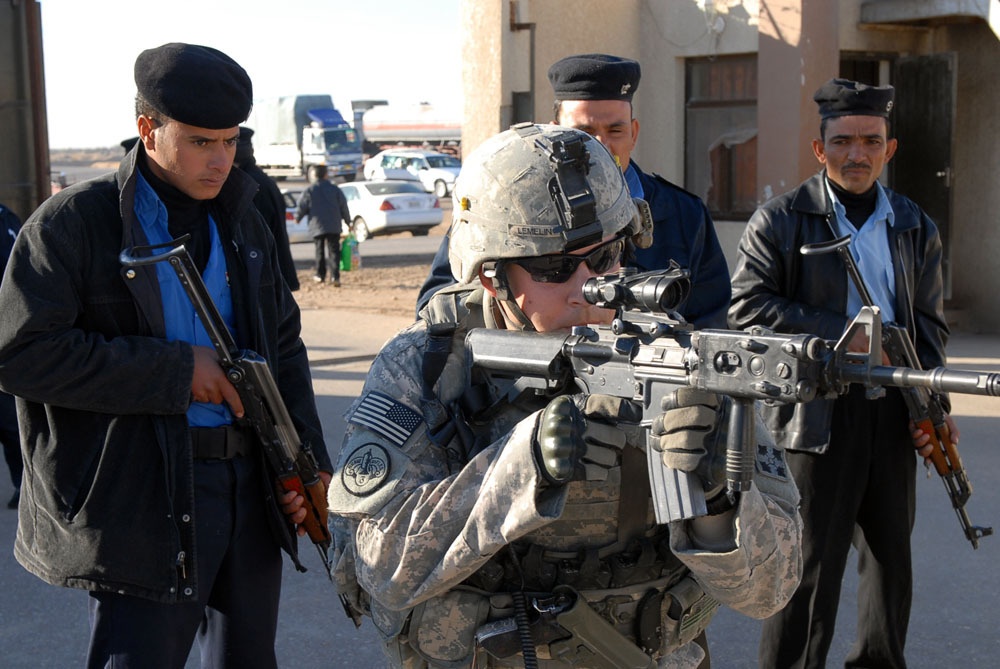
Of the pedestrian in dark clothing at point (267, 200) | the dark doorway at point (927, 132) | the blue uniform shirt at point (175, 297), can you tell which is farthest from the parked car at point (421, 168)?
the blue uniform shirt at point (175, 297)

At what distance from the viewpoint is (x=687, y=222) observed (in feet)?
12.4

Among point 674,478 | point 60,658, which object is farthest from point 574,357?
point 60,658

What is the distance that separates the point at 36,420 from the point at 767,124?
9.18 metres

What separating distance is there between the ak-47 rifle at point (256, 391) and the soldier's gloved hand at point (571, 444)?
111cm

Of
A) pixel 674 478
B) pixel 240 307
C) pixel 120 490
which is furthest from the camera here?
pixel 240 307

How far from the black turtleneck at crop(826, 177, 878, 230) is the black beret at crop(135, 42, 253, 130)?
7.36 feet

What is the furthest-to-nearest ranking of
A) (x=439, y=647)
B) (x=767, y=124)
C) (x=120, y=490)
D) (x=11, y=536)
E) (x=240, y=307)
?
(x=767, y=124) < (x=11, y=536) < (x=240, y=307) < (x=120, y=490) < (x=439, y=647)

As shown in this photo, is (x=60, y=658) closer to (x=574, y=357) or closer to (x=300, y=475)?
(x=300, y=475)

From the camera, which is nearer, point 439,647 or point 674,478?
point 674,478

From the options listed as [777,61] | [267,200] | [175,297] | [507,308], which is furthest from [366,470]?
[777,61]

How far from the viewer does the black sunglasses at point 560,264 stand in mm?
2338

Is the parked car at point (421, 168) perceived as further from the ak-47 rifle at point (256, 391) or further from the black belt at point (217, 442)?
the black belt at point (217, 442)

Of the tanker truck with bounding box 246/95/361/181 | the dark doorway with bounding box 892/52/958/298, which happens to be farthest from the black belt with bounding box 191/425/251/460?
the tanker truck with bounding box 246/95/361/181

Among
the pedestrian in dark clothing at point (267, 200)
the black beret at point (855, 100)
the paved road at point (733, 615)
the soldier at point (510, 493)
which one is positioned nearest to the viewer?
the soldier at point (510, 493)
